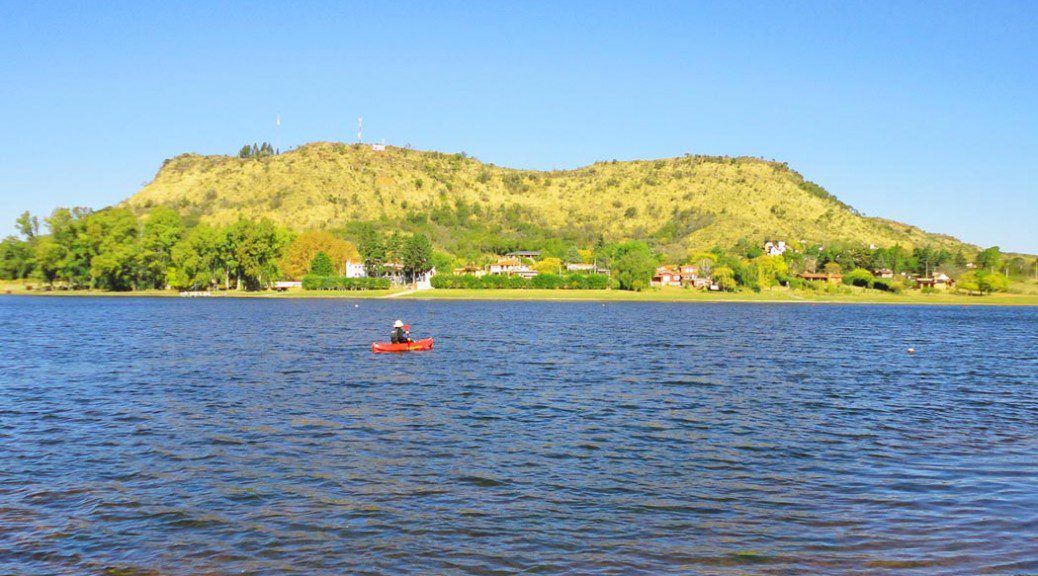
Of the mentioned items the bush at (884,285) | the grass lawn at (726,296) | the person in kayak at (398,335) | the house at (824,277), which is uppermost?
the house at (824,277)

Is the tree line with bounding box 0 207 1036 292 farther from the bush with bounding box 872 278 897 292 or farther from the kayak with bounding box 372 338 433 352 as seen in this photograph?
the kayak with bounding box 372 338 433 352

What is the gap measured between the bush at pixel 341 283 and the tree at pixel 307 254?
8.50 meters

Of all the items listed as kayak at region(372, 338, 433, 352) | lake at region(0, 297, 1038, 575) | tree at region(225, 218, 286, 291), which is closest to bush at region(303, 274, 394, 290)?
tree at region(225, 218, 286, 291)

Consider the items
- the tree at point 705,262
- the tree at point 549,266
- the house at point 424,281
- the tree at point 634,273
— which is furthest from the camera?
the tree at point 549,266

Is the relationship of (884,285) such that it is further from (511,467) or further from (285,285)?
(511,467)

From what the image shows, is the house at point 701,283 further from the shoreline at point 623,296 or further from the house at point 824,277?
the house at point 824,277

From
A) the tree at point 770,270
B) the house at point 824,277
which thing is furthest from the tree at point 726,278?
the house at point 824,277

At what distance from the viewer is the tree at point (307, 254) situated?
568 feet

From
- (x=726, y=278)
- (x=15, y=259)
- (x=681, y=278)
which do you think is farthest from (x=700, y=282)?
(x=15, y=259)

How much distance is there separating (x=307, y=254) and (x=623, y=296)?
225 feet

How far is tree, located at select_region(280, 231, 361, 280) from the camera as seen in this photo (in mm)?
173250

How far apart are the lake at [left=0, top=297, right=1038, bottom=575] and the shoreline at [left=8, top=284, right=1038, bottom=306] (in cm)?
10266

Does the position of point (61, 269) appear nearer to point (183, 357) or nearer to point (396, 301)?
point (396, 301)

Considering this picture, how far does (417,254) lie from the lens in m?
166
